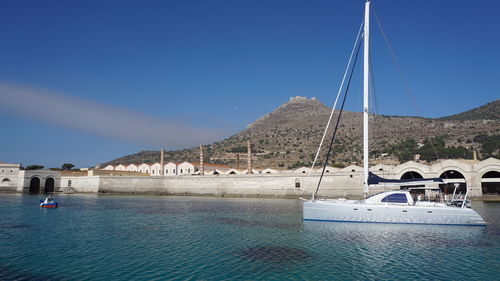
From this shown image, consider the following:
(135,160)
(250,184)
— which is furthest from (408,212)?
(135,160)

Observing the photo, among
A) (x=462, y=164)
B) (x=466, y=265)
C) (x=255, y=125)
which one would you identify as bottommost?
(x=466, y=265)

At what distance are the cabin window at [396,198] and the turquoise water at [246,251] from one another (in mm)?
1829

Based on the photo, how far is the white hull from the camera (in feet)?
75.9

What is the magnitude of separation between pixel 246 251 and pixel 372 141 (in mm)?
87710

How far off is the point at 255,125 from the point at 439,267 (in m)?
161

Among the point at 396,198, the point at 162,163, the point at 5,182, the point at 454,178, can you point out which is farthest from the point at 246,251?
the point at 5,182

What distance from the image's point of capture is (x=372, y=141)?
3784 inches

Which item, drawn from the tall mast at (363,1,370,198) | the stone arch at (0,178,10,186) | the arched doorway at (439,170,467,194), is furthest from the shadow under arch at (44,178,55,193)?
the arched doorway at (439,170,467,194)

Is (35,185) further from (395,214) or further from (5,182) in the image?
(395,214)

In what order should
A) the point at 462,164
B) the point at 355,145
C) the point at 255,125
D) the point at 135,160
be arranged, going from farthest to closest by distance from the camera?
the point at 255,125 → the point at 135,160 → the point at 355,145 → the point at 462,164

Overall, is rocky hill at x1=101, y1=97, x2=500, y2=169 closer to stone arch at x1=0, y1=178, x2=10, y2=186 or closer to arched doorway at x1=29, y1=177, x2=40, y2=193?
arched doorway at x1=29, y1=177, x2=40, y2=193

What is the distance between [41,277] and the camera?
1186 cm

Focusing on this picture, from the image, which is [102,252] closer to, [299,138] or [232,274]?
[232,274]

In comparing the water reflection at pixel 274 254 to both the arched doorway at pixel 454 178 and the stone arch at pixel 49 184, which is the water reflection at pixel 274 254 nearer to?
the arched doorway at pixel 454 178
